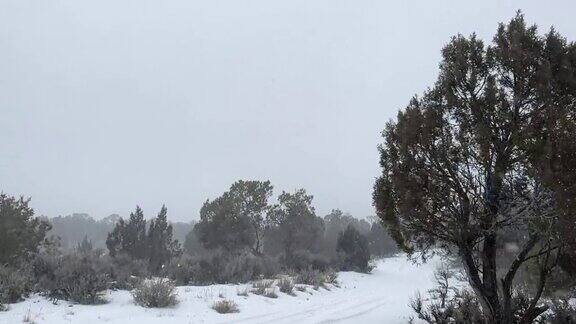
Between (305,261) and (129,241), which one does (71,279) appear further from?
(305,261)

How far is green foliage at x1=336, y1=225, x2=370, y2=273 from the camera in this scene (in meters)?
33.8

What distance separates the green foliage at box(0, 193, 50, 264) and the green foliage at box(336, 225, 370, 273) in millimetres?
23006

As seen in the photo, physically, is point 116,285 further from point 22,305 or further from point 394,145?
point 394,145

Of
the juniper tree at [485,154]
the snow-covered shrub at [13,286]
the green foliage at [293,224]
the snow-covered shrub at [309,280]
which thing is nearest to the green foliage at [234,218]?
the green foliage at [293,224]

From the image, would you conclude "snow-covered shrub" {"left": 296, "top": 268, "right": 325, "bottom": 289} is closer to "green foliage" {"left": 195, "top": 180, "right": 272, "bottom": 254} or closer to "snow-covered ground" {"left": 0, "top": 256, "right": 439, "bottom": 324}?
"snow-covered ground" {"left": 0, "top": 256, "right": 439, "bottom": 324}

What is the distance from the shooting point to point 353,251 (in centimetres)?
3491

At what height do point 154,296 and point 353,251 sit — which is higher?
point 353,251

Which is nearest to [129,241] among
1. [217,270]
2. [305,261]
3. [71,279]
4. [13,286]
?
[217,270]

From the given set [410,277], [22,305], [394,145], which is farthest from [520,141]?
[410,277]

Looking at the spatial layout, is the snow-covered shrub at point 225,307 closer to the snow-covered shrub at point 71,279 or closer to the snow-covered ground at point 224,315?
the snow-covered ground at point 224,315

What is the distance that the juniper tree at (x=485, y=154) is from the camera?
8.13 metres

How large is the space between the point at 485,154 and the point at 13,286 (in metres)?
12.2

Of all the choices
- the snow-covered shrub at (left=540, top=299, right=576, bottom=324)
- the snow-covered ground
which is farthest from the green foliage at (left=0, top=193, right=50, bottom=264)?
the snow-covered shrub at (left=540, top=299, right=576, bottom=324)

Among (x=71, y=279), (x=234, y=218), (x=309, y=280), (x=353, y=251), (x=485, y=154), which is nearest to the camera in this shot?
(x=485, y=154)
